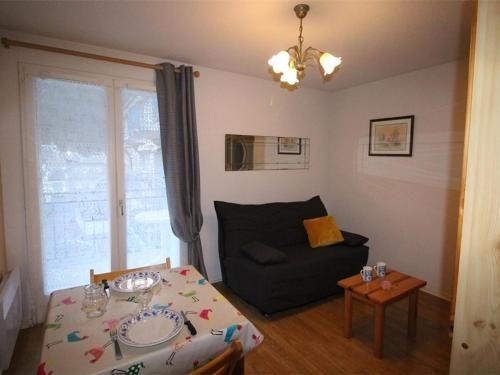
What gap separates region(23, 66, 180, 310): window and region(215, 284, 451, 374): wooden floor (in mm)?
1357

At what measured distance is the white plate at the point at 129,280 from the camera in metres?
1.62

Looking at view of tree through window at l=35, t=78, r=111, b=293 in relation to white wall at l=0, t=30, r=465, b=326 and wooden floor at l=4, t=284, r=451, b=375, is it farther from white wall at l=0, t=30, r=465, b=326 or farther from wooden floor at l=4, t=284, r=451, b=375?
wooden floor at l=4, t=284, r=451, b=375

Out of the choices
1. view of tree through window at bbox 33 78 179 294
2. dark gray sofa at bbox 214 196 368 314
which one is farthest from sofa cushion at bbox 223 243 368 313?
view of tree through window at bbox 33 78 179 294

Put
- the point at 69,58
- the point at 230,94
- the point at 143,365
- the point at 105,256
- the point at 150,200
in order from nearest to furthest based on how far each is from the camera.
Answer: the point at 143,365
the point at 69,58
the point at 105,256
the point at 150,200
the point at 230,94

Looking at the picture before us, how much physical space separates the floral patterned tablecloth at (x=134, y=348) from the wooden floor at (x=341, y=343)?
0.93 meters

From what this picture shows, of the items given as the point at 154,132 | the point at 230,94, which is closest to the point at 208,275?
the point at 154,132

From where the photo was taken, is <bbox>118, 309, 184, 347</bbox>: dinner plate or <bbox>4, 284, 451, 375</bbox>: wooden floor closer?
<bbox>118, 309, 184, 347</bbox>: dinner plate

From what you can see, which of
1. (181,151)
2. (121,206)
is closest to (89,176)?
(121,206)

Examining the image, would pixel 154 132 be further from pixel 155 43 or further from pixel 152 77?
pixel 155 43

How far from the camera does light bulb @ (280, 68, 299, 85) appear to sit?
5.95 feet

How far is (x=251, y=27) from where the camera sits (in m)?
2.18

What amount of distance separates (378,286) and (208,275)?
1849 mm

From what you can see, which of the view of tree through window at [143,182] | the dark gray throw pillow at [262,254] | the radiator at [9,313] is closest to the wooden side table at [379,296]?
the dark gray throw pillow at [262,254]

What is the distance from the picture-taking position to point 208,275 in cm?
337
